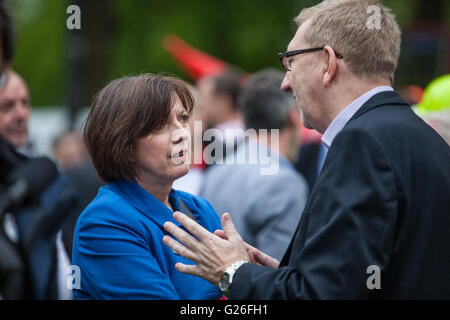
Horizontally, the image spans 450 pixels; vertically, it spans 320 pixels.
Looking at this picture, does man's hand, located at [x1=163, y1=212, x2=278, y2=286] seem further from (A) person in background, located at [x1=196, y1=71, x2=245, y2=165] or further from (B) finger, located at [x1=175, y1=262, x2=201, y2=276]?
(A) person in background, located at [x1=196, y1=71, x2=245, y2=165]

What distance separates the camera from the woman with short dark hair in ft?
7.20

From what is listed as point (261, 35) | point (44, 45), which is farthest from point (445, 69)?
point (44, 45)

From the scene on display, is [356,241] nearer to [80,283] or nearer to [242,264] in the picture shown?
[242,264]

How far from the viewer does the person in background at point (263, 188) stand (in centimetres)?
382

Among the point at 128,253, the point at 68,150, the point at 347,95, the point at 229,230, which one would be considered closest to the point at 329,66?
the point at 347,95

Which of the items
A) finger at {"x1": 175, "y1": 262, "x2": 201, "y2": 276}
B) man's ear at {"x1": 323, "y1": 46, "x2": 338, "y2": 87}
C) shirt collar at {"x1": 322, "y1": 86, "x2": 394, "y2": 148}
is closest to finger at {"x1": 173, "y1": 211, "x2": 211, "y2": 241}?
finger at {"x1": 175, "y1": 262, "x2": 201, "y2": 276}

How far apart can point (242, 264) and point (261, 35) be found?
14.2 meters

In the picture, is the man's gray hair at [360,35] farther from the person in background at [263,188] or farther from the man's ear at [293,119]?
the man's ear at [293,119]

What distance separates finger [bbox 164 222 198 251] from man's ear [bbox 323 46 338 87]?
0.76m

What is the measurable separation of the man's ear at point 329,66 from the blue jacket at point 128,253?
31.2 inches

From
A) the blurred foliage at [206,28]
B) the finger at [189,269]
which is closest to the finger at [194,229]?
the finger at [189,269]

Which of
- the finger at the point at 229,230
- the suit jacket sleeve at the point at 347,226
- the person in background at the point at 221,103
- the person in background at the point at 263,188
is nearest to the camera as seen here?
the suit jacket sleeve at the point at 347,226

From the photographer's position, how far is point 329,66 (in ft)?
7.50

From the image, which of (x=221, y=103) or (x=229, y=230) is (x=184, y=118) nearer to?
(x=229, y=230)
